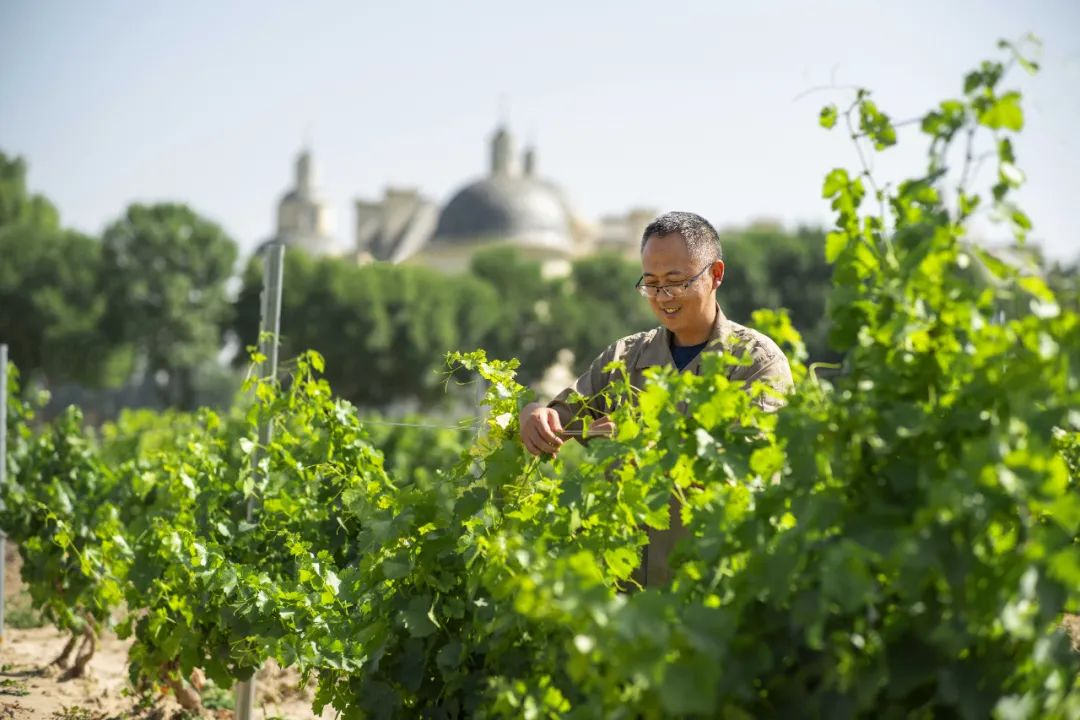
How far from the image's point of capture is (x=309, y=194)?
11894cm

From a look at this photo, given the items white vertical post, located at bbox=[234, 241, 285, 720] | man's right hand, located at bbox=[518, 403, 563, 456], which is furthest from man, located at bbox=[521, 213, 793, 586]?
white vertical post, located at bbox=[234, 241, 285, 720]

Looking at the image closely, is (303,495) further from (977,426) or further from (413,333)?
(413,333)

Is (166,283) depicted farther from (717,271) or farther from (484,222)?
(717,271)

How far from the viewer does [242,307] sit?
185ft

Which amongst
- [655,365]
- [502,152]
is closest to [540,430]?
[655,365]

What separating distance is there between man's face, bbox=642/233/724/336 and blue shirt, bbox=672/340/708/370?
3.6 inches

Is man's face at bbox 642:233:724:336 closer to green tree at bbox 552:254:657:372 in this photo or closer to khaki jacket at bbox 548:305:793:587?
khaki jacket at bbox 548:305:793:587

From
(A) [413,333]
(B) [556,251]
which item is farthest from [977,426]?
(B) [556,251]

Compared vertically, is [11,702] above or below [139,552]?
below

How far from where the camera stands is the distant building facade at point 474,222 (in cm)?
9456

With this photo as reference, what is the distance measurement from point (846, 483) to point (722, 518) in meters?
0.31

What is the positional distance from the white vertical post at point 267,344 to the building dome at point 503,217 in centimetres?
8759

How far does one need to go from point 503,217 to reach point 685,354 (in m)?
93.3

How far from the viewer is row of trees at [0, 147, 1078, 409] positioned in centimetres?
5291
